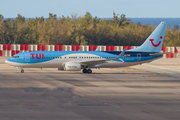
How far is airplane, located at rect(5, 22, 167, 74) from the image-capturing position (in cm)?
4641

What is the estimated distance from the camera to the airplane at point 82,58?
46.4 metres

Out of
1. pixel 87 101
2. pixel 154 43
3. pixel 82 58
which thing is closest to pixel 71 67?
pixel 82 58

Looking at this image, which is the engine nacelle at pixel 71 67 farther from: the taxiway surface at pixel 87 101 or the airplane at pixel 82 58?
the taxiway surface at pixel 87 101

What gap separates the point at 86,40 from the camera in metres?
110

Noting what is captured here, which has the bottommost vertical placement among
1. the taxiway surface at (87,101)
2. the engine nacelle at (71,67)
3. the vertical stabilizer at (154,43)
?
the taxiway surface at (87,101)

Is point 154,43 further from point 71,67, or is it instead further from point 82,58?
point 71,67

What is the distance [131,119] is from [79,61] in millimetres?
28770

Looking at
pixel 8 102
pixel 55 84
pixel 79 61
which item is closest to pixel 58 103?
pixel 8 102

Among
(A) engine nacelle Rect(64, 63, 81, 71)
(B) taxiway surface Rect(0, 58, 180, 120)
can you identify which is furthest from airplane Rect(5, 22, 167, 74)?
(B) taxiway surface Rect(0, 58, 180, 120)

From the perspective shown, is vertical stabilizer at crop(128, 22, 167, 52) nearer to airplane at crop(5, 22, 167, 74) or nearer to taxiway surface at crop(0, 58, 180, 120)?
airplane at crop(5, 22, 167, 74)

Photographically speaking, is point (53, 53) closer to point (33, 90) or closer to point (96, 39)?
point (33, 90)

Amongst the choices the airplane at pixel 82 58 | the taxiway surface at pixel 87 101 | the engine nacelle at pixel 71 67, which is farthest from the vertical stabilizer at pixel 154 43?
the taxiway surface at pixel 87 101

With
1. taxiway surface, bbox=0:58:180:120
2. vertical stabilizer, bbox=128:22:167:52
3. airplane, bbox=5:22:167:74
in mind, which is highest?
vertical stabilizer, bbox=128:22:167:52

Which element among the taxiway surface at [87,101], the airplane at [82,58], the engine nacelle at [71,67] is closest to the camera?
the taxiway surface at [87,101]
